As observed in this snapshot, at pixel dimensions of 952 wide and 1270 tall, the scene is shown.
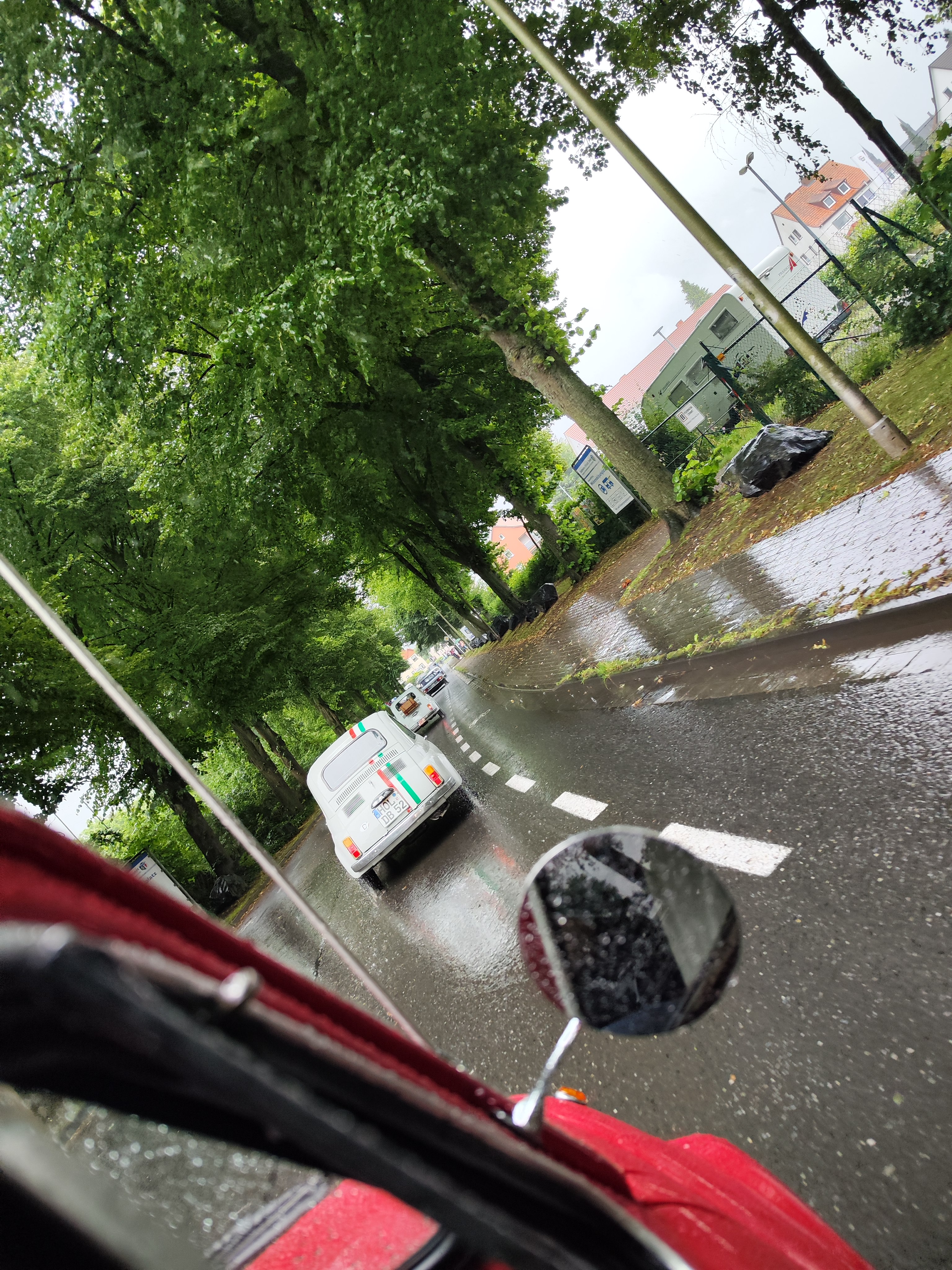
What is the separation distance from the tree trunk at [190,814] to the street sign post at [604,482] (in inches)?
519

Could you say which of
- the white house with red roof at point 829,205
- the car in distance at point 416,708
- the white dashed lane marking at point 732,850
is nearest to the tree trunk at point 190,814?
the car in distance at point 416,708

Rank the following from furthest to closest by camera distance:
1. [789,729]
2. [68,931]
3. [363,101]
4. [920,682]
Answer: [363,101] < [789,729] < [920,682] < [68,931]

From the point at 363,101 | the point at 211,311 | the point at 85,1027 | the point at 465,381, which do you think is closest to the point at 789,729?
the point at 85,1027

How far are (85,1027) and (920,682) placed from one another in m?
4.77

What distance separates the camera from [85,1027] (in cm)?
48

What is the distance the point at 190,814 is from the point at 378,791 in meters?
12.2

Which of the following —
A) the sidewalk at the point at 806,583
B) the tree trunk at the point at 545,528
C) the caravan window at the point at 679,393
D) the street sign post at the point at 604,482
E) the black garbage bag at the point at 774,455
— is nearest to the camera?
the sidewalk at the point at 806,583

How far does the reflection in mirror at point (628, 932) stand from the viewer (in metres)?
1.20

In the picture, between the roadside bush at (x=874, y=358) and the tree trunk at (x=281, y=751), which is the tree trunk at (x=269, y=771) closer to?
the tree trunk at (x=281, y=751)

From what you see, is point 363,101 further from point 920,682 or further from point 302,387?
point 920,682

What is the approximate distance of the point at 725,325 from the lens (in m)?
40.9

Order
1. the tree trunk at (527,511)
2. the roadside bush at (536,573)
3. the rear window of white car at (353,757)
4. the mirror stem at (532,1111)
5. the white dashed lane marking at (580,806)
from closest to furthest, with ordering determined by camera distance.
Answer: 1. the mirror stem at (532,1111)
2. the white dashed lane marking at (580,806)
3. the rear window of white car at (353,757)
4. the tree trunk at (527,511)
5. the roadside bush at (536,573)

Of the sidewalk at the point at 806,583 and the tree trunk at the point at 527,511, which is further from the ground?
the tree trunk at the point at 527,511

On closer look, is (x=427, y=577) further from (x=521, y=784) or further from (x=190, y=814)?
(x=521, y=784)
